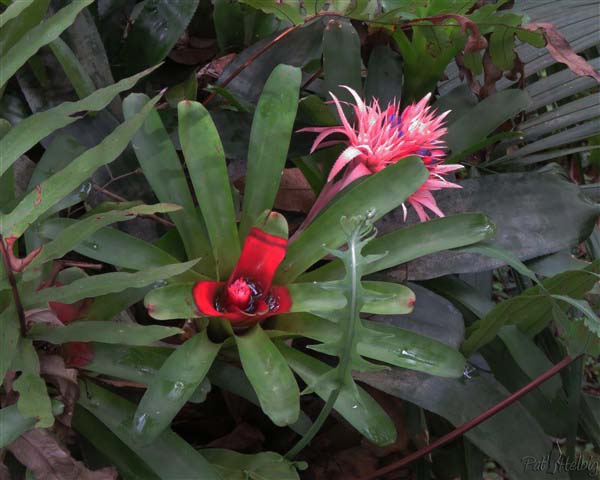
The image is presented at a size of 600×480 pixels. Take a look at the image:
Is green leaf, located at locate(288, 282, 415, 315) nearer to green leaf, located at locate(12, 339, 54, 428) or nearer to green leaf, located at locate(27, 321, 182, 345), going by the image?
green leaf, located at locate(27, 321, 182, 345)

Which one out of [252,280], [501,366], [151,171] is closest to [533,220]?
[501,366]

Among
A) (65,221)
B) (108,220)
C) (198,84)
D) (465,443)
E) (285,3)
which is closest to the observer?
(108,220)

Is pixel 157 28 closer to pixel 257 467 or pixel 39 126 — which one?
pixel 39 126

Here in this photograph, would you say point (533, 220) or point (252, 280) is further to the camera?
point (533, 220)

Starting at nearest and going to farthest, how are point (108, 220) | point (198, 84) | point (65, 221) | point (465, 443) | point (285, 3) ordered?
1. point (108, 220)
2. point (65, 221)
3. point (465, 443)
4. point (285, 3)
5. point (198, 84)

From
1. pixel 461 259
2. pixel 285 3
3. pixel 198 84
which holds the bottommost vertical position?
pixel 461 259

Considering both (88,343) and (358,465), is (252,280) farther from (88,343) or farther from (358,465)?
(358,465)

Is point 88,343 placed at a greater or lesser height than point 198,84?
lesser
